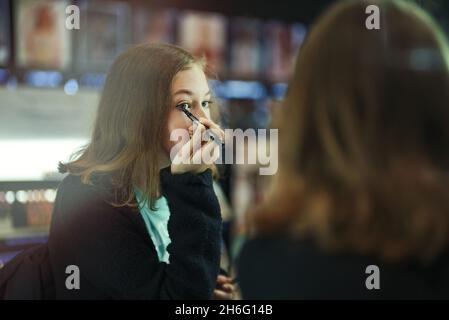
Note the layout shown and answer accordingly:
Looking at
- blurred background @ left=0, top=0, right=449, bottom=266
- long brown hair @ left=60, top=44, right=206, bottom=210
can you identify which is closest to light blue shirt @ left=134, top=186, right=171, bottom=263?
long brown hair @ left=60, top=44, right=206, bottom=210

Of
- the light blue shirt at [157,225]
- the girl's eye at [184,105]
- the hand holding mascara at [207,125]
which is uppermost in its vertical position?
the girl's eye at [184,105]

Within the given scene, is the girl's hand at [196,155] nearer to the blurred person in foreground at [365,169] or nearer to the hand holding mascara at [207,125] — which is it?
the hand holding mascara at [207,125]

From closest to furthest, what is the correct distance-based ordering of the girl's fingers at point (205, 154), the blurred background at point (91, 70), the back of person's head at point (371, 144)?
the back of person's head at point (371, 144) < the girl's fingers at point (205, 154) < the blurred background at point (91, 70)

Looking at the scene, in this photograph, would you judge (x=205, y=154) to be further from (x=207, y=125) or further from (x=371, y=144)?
(x=371, y=144)

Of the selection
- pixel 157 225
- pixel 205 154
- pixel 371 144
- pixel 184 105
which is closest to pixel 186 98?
pixel 184 105

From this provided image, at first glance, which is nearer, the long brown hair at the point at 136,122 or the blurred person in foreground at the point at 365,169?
the blurred person in foreground at the point at 365,169

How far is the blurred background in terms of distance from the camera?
1.87 metres

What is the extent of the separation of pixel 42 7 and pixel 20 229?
3.17 feet

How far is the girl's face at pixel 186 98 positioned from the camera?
1047 mm

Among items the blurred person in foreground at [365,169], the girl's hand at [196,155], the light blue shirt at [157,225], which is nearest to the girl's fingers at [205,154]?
the girl's hand at [196,155]

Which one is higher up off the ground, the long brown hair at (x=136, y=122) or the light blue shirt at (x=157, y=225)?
the long brown hair at (x=136, y=122)

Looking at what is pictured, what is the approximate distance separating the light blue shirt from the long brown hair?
0.01 metres

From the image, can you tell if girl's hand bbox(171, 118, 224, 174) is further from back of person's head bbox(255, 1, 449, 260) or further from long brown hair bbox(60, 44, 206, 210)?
back of person's head bbox(255, 1, 449, 260)
